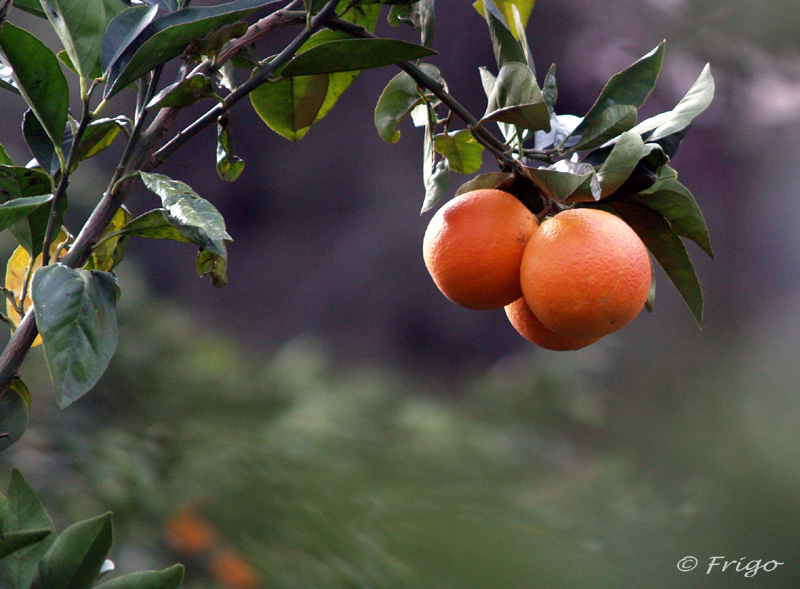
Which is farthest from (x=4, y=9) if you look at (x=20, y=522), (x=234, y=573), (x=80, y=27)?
(x=234, y=573)

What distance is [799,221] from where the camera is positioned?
168cm

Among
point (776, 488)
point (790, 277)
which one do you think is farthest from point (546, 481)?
point (790, 277)

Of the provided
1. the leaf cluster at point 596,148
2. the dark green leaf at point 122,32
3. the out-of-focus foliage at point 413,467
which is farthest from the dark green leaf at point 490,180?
the out-of-focus foliage at point 413,467

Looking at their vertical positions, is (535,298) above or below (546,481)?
below

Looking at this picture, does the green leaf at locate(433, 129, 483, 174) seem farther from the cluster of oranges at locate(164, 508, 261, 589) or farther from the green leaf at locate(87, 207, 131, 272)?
the cluster of oranges at locate(164, 508, 261, 589)

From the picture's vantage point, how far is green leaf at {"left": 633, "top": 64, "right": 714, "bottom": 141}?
38 cm

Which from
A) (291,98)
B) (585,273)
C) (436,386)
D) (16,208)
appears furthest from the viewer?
(436,386)

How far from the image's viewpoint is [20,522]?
1.07 ft

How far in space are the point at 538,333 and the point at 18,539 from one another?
12.8 inches

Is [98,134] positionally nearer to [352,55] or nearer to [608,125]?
[352,55]

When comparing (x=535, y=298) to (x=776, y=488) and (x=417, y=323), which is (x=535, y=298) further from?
(x=776, y=488)

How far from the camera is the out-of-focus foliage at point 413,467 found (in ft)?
3.80

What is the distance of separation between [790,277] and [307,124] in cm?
158

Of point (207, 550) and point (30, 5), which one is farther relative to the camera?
point (207, 550)
